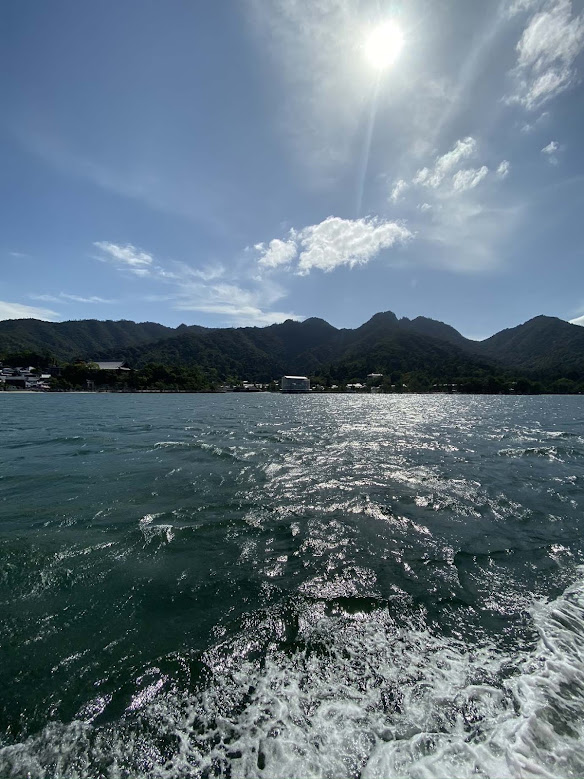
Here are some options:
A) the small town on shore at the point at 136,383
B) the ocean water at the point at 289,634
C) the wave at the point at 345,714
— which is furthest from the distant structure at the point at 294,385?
the wave at the point at 345,714

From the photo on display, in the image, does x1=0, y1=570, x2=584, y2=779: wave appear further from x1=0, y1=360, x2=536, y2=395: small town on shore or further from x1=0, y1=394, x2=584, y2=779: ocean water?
x1=0, y1=360, x2=536, y2=395: small town on shore

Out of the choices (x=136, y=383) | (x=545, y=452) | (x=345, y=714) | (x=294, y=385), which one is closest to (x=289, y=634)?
(x=345, y=714)

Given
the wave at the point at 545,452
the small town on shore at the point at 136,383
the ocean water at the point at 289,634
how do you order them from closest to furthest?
the ocean water at the point at 289,634 < the wave at the point at 545,452 < the small town on shore at the point at 136,383

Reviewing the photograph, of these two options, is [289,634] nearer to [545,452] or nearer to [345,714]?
[345,714]

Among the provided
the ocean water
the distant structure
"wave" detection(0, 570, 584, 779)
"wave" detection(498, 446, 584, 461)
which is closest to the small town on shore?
the distant structure

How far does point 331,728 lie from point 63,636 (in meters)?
4.48

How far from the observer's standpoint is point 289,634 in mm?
5633

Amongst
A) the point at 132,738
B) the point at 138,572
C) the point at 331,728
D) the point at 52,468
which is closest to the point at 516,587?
the point at 331,728

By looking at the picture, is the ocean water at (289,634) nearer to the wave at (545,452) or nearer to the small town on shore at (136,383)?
the wave at (545,452)

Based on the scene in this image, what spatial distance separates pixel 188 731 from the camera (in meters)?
4.02

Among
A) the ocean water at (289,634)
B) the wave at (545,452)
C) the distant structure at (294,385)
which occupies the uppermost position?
the ocean water at (289,634)

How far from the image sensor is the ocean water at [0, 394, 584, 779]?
3863mm

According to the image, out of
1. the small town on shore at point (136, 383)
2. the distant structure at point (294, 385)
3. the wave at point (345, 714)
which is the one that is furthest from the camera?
the distant structure at point (294, 385)

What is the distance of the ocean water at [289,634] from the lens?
3.86m
